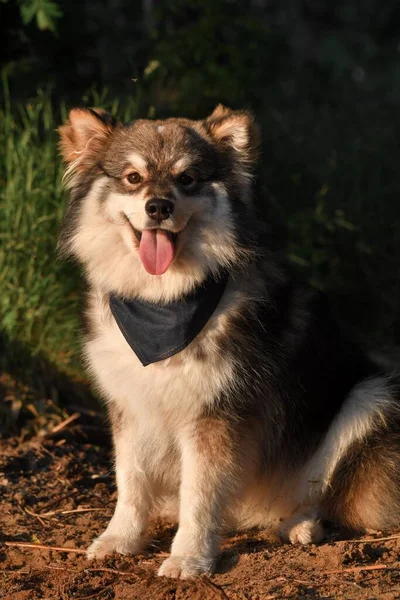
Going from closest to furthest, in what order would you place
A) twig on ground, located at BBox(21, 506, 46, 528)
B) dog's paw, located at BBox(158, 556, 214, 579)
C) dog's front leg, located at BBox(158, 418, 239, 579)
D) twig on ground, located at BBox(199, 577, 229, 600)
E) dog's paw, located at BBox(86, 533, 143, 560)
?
twig on ground, located at BBox(199, 577, 229, 600) < dog's paw, located at BBox(158, 556, 214, 579) < dog's front leg, located at BBox(158, 418, 239, 579) < dog's paw, located at BBox(86, 533, 143, 560) < twig on ground, located at BBox(21, 506, 46, 528)

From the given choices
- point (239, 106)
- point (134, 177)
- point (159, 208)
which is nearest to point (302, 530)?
point (159, 208)

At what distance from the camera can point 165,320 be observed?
13.2 feet

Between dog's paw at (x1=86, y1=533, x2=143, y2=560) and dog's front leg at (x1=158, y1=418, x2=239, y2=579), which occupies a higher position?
dog's front leg at (x1=158, y1=418, x2=239, y2=579)

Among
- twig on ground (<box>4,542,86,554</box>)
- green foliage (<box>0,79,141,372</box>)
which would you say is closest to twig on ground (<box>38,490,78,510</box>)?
twig on ground (<box>4,542,86,554</box>)

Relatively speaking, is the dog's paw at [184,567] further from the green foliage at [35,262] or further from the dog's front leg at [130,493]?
the green foliage at [35,262]

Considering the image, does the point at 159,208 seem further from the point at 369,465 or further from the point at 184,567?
the point at 369,465

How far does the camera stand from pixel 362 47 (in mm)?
25781

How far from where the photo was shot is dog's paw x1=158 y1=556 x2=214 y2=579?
3.80 meters

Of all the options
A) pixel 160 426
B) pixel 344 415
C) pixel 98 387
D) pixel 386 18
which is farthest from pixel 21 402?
pixel 386 18

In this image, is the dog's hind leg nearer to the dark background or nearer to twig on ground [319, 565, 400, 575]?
twig on ground [319, 565, 400, 575]

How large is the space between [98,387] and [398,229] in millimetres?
4284

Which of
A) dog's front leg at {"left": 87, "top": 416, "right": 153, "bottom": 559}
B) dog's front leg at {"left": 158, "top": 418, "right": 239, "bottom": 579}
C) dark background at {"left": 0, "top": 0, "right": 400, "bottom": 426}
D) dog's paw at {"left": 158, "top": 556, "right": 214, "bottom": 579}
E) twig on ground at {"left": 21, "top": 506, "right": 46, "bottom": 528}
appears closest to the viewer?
dog's paw at {"left": 158, "top": 556, "right": 214, "bottom": 579}

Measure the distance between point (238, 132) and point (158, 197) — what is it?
641 mm

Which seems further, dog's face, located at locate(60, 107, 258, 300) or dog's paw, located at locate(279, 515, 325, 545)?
dog's paw, located at locate(279, 515, 325, 545)
